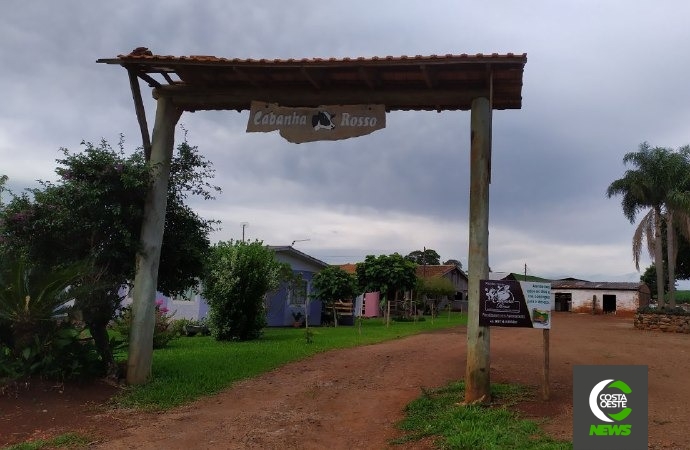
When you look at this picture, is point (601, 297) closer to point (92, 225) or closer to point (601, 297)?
point (601, 297)

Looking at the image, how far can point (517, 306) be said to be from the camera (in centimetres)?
720

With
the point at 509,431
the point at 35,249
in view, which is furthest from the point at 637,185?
the point at 35,249

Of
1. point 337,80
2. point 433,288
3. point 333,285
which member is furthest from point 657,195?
point 337,80

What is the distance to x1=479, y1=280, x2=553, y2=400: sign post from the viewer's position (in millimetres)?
7148

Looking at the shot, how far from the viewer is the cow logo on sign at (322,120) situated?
8594 millimetres

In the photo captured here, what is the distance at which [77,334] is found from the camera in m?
7.63

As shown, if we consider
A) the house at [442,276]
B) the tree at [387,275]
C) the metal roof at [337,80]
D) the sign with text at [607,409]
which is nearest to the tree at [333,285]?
the tree at [387,275]

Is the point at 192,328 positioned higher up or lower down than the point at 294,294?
lower down

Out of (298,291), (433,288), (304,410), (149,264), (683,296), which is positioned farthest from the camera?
(683,296)

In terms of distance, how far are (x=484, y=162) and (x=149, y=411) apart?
18.9 ft

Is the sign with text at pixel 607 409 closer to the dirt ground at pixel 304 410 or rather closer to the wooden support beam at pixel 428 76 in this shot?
the dirt ground at pixel 304 410

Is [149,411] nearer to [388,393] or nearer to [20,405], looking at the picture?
[20,405]

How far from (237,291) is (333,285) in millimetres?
7800

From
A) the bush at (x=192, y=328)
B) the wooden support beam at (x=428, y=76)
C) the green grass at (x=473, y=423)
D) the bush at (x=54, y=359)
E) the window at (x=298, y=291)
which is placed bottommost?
the bush at (x=192, y=328)
